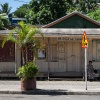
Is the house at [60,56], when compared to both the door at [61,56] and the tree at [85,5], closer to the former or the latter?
the door at [61,56]

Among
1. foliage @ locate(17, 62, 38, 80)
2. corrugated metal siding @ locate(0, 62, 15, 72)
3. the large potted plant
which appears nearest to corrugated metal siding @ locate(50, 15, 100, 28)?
corrugated metal siding @ locate(0, 62, 15, 72)

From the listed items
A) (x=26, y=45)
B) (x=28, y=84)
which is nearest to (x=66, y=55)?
(x=26, y=45)

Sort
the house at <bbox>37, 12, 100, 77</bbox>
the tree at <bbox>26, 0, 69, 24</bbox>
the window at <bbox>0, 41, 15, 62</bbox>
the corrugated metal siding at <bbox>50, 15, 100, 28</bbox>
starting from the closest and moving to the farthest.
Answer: the house at <bbox>37, 12, 100, 77</bbox> < the window at <bbox>0, 41, 15, 62</bbox> < the corrugated metal siding at <bbox>50, 15, 100, 28</bbox> < the tree at <bbox>26, 0, 69, 24</bbox>

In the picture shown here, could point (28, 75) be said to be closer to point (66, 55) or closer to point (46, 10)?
point (66, 55)

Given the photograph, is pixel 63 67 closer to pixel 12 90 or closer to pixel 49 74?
pixel 49 74

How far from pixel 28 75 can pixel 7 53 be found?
6.82 m

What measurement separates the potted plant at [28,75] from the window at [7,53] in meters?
6.21

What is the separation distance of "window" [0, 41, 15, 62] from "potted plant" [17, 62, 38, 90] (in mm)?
6214

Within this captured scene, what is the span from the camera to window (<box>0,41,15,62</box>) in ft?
72.7

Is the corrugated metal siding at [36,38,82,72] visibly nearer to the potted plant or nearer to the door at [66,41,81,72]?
the door at [66,41,81,72]

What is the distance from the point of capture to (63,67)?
2206 cm

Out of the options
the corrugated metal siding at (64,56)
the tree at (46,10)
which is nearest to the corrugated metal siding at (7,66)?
the corrugated metal siding at (64,56)

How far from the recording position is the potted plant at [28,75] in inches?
620

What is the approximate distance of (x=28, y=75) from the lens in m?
15.8
